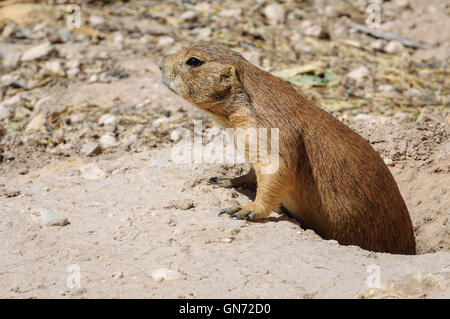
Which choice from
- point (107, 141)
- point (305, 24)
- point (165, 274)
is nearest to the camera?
point (165, 274)

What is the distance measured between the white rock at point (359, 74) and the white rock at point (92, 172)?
4.13m

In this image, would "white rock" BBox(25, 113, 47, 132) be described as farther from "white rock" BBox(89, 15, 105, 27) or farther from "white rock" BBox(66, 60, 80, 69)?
"white rock" BBox(89, 15, 105, 27)

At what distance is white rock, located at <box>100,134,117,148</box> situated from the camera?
619 cm

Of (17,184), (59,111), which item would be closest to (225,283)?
(17,184)

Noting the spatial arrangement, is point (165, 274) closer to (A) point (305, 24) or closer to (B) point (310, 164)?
(B) point (310, 164)

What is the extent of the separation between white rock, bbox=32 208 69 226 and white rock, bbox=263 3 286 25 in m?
6.23

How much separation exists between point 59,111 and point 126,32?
2458 millimetres

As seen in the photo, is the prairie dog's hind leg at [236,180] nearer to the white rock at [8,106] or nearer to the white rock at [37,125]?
the white rock at [37,125]

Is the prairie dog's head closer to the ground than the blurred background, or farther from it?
farther from it

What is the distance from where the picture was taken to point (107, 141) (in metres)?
6.23

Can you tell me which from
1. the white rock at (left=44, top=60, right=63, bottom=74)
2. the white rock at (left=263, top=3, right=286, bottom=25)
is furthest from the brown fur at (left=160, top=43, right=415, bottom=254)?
the white rock at (left=263, top=3, right=286, bottom=25)

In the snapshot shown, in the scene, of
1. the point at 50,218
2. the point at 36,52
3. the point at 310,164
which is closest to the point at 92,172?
the point at 50,218

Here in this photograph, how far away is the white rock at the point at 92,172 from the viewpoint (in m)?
5.13

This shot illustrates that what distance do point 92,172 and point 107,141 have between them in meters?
1.06
